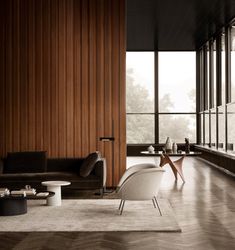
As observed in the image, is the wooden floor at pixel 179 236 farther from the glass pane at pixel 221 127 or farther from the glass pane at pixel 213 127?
the glass pane at pixel 213 127

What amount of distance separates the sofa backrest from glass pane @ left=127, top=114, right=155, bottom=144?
9.40m

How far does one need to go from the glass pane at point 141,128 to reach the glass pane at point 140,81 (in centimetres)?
29

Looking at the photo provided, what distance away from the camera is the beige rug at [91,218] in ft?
17.8

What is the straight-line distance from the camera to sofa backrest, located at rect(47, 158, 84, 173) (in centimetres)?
838

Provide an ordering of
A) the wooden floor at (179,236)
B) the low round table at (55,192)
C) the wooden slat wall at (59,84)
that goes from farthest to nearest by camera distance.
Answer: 1. the wooden slat wall at (59,84)
2. the low round table at (55,192)
3. the wooden floor at (179,236)

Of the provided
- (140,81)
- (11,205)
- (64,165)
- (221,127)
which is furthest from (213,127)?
(11,205)

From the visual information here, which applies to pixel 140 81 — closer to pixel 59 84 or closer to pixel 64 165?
pixel 59 84

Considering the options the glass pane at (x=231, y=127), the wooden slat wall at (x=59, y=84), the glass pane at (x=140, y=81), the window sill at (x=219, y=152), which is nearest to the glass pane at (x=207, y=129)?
the window sill at (x=219, y=152)

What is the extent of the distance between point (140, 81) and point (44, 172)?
1047cm

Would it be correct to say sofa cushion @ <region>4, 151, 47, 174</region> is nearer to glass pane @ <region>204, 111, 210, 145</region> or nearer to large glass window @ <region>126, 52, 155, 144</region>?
glass pane @ <region>204, 111, 210, 145</region>

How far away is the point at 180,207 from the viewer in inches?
270

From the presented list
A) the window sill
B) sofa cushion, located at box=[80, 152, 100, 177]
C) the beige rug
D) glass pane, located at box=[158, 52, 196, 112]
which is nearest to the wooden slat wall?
sofa cushion, located at box=[80, 152, 100, 177]

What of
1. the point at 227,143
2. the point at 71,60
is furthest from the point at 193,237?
the point at 227,143

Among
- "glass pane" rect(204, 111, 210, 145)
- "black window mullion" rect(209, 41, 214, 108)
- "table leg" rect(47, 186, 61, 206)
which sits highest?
"black window mullion" rect(209, 41, 214, 108)
